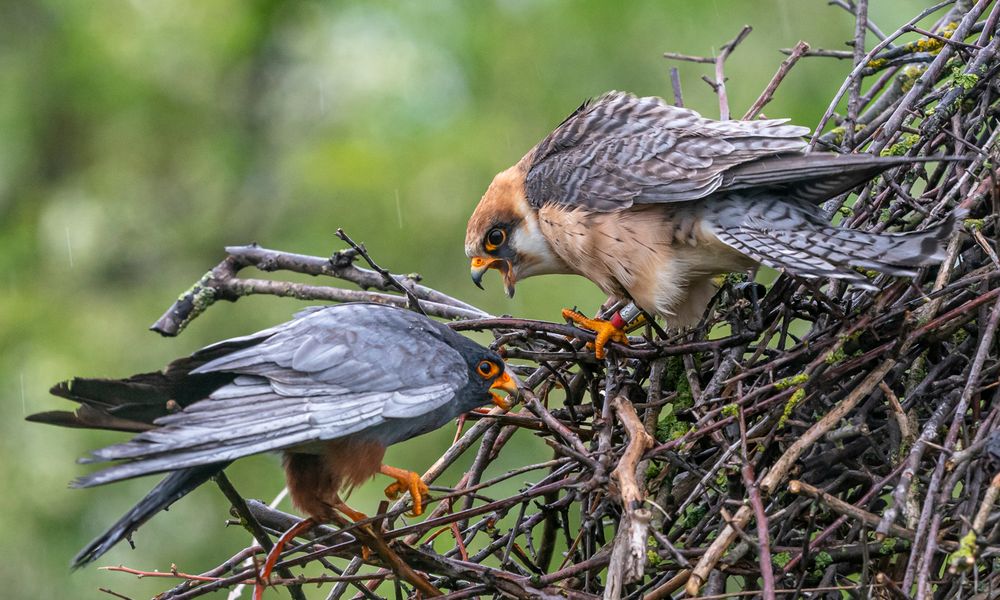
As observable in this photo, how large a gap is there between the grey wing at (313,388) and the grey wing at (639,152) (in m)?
0.83

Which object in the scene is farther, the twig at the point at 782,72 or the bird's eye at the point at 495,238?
the bird's eye at the point at 495,238

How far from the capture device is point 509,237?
3992mm

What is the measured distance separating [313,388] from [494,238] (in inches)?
52.1

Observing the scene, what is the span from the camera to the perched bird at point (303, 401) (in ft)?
8.28

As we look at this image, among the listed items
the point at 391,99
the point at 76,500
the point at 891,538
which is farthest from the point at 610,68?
the point at 891,538

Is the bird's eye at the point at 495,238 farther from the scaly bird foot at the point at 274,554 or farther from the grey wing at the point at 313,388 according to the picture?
the scaly bird foot at the point at 274,554

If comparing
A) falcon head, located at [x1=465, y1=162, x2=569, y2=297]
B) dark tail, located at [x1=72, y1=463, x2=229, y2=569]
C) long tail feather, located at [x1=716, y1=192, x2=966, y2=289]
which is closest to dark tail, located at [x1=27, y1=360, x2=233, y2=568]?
dark tail, located at [x1=72, y1=463, x2=229, y2=569]

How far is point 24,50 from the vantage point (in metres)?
10.3

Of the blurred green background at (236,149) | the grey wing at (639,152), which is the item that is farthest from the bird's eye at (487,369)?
the blurred green background at (236,149)

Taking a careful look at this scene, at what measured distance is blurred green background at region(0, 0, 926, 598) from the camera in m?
7.52

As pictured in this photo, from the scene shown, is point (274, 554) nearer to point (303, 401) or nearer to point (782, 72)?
point (303, 401)

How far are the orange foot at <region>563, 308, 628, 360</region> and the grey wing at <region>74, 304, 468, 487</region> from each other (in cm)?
42

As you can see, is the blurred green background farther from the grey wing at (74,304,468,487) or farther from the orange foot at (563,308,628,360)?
the grey wing at (74,304,468,487)

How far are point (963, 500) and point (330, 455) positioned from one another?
1609 millimetres
